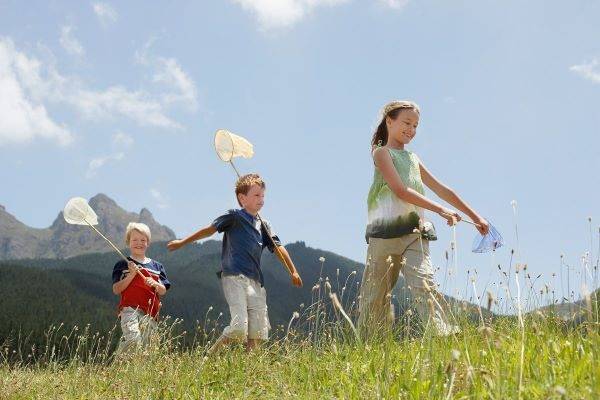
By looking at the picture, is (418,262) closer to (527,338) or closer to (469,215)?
(469,215)

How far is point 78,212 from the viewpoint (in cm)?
813

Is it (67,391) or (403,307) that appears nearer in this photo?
(403,307)

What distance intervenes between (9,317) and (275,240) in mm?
114422

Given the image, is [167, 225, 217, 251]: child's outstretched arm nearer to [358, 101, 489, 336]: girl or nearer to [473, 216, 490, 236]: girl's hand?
[358, 101, 489, 336]: girl

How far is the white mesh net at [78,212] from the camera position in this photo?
26.5 feet

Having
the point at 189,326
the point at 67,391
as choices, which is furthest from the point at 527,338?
the point at 189,326

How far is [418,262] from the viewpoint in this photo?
221 inches

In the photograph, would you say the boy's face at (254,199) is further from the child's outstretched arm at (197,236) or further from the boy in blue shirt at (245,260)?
the child's outstretched arm at (197,236)

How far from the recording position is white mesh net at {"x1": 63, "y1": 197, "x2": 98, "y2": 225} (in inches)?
318

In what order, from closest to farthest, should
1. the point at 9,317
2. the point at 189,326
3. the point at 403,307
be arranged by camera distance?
the point at 403,307
the point at 9,317
the point at 189,326

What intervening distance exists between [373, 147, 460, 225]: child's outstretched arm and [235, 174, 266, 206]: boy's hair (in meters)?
1.93

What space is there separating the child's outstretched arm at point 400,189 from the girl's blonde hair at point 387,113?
1.26 ft

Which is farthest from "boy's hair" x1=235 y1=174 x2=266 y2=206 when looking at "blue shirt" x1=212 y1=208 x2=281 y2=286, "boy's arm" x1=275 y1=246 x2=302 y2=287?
"boy's arm" x1=275 y1=246 x2=302 y2=287

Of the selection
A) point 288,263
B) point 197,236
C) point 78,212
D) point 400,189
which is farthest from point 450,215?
point 78,212
